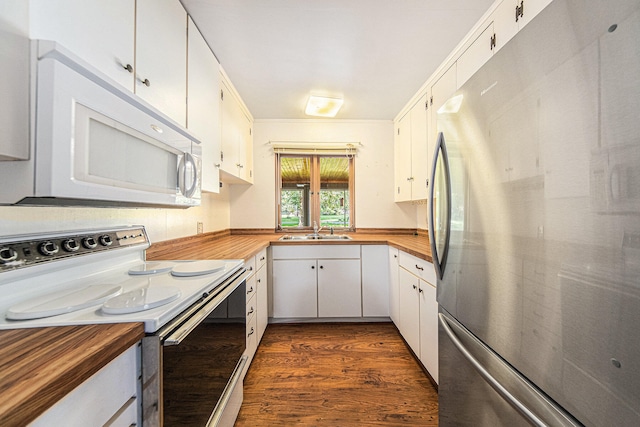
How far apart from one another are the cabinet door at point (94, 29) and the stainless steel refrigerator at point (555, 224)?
4.06 ft

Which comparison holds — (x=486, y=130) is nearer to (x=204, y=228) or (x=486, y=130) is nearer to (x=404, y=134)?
(x=404, y=134)

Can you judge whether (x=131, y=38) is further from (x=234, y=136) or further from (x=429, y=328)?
(x=429, y=328)

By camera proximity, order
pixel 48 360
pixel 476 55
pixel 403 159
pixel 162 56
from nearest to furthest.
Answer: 1. pixel 48 360
2. pixel 162 56
3. pixel 476 55
4. pixel 403 159

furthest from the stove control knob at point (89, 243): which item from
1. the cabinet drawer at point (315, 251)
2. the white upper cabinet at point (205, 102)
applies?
the cabinet drawer at point (315, 251)

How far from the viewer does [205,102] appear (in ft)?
5.40

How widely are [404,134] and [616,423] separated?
2.60m

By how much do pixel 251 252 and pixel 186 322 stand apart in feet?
3.35

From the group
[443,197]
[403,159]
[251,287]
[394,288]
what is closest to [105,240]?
[251,287]

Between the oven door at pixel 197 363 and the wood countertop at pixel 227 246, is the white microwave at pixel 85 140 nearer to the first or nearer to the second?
the oven door at pixel 197 363

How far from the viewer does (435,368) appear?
154cm

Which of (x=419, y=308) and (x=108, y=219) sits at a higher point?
(x=108, y=219)

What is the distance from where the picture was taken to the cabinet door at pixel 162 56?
1.03m

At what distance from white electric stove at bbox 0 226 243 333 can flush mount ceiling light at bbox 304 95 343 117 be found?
1.94 meters

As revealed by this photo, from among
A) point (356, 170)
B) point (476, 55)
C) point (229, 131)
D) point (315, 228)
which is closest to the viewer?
point (476, 55)
